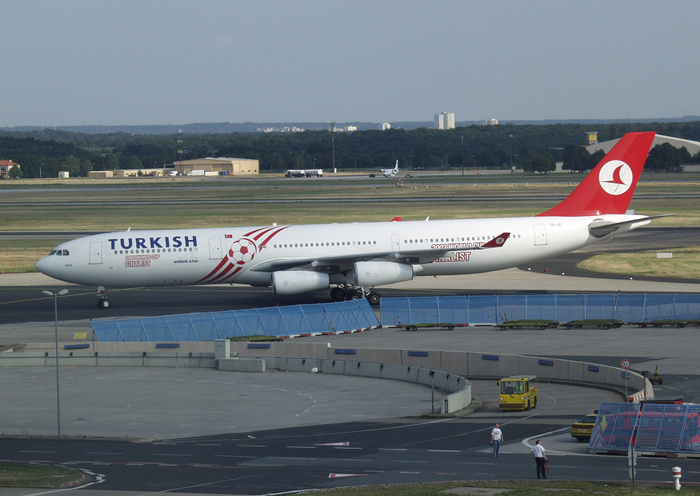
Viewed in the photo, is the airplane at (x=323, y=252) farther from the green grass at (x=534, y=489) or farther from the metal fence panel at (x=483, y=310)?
the green grass at (x=534, y=489)

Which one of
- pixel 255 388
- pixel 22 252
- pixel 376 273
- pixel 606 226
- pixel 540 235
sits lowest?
pixel 255 388

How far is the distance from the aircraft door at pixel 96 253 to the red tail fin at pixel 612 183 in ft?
97.1

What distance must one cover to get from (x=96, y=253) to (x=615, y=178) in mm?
35143

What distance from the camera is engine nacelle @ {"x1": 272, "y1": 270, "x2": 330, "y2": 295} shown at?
190 feet

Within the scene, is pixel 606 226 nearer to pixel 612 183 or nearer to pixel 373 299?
pixel 612 183

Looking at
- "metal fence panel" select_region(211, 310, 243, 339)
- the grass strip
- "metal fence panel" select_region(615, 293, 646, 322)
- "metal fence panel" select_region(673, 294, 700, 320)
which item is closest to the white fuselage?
"metal fence panel" select_region(211, 310, 243, 339)

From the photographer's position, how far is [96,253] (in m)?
59.6

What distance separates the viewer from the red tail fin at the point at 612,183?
210ft

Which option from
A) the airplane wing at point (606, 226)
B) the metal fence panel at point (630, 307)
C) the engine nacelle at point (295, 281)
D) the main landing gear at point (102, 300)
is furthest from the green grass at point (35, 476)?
the airplane wing at point (606, 226)

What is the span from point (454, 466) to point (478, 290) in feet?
117

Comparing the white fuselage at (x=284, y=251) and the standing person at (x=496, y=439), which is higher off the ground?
the white fuselage at (x=284, y=251)

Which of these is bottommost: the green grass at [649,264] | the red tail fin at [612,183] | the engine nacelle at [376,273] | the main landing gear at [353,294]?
the main landing gear at [353,294]

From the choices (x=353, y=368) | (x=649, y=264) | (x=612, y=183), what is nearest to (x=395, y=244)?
(x=353, y=368)

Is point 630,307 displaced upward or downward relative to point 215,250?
downward
